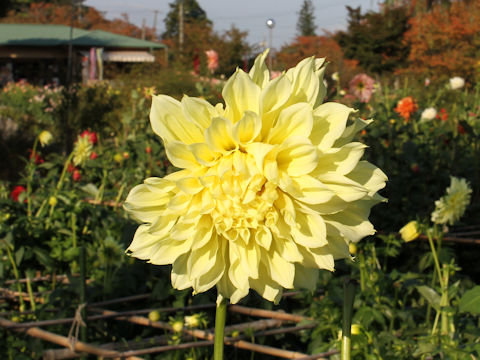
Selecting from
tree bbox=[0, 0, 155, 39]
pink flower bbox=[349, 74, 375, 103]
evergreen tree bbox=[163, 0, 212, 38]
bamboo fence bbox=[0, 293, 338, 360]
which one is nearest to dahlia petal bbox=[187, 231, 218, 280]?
bamboo fence bbox=[0, 293, 338, 360]

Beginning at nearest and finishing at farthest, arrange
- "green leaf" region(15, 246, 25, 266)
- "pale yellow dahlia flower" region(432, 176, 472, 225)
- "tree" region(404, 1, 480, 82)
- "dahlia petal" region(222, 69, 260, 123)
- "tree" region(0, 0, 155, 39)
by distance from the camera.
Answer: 1. "dahlia petal" region(222, 69, 260, 123)
2. "pale yellow dahlia flower" region(432, 176, 472, 225)
3. "green leaf" region(15, 246, 25, 266)
4. "tree" region(404, 1, 480, 82)
5. "tree" region(0, 0, 155, 39)

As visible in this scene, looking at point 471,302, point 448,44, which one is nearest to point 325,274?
point 471,302

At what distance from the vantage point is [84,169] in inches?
146

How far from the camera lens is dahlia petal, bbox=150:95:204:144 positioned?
656 millimetres

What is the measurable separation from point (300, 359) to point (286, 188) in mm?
982

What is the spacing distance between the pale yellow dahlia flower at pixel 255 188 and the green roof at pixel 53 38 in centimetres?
2657

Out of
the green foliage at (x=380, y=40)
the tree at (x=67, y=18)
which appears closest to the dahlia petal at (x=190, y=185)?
the green foliage at (x=380, y=40)

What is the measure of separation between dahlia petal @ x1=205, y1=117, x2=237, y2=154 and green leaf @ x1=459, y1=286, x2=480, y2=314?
0.43m

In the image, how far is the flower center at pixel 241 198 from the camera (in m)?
0.65

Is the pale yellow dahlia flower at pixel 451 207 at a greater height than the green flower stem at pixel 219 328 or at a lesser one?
greater

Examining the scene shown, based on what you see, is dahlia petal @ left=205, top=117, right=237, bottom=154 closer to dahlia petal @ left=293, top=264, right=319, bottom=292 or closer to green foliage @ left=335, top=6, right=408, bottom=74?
dahlia petal @ left=293, top=264, right=319, bottom=292

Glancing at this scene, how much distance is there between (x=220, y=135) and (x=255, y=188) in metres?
0.08

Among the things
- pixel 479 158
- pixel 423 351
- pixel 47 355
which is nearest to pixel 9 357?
pixel 47 355

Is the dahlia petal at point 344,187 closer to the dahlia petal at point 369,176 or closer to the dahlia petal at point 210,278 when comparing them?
the dahlia petal at point 369,176
